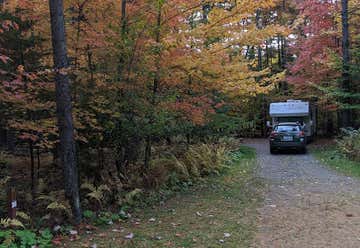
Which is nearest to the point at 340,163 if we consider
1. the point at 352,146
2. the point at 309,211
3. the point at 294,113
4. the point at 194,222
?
the point at 352,146

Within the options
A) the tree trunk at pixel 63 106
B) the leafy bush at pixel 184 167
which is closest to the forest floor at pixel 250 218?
the leafy bush at pixel 184 167

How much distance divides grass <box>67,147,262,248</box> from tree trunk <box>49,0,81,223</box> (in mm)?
879

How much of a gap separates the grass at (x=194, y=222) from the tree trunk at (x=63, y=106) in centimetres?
88

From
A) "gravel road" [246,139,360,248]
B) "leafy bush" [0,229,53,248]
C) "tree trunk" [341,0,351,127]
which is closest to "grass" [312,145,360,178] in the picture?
"gravel road" [246,139,360,248]

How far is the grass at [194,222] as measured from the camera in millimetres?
5070

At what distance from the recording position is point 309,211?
6.57 meters

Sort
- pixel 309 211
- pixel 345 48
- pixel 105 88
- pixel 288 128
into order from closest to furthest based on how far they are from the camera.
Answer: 1. pixel 309 211
2. pixel 105 88
3. pixel 288 128
4. pixel 345 48

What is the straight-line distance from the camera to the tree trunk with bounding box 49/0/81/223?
5.94 meters

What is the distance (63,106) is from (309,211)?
479cm

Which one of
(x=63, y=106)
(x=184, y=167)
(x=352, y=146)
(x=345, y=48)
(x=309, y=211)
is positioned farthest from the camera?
(x=345, y=48)

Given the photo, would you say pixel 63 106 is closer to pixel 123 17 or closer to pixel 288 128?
pixel 123 17

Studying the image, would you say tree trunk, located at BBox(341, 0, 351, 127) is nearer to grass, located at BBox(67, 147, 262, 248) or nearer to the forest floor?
the forest floor

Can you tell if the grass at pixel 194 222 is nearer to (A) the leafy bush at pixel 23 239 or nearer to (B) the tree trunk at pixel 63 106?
(A) the leafy bush at pixel 23 239

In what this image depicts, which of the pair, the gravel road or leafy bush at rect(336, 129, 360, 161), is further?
leafy bush at rect(336, 129, 360, 161)
